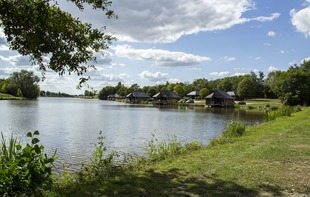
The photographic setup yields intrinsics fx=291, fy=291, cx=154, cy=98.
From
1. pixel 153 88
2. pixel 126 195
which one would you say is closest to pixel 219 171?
pixel 126 195

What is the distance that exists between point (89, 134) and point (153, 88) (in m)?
102

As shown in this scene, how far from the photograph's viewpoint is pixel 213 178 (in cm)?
665

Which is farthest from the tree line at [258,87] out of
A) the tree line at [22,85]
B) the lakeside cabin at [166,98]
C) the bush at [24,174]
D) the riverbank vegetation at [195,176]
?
the bush at [24,174]

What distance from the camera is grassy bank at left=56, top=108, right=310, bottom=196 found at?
5.78 m

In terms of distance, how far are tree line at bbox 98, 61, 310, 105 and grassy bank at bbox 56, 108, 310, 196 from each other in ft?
168

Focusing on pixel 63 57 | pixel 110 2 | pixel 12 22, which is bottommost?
pixel 63 57

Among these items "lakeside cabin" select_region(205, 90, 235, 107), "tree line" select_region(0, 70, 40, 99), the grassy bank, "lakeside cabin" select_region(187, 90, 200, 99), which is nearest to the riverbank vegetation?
the grassy bank

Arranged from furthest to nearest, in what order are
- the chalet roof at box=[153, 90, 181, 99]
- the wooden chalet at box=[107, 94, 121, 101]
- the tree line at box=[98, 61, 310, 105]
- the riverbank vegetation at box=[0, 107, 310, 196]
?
the wooden chalet at box=[107, 94, 121, 101], the chalet roof at box=[153, 90, 181, 99], the tree line at box=[98, 61, 310, 105], the riverbank vegetation at box=[0, 107, 310, 196]

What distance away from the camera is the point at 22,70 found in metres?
110

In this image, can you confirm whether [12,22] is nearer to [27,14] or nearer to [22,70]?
[27,14]

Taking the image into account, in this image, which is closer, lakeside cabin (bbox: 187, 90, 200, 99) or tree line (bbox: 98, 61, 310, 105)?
tree line (bbox: 98, 61, 310, 105)

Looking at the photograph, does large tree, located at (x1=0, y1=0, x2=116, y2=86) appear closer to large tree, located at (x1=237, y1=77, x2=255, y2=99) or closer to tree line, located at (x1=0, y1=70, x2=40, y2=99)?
large tree, located at (x1=237, y1=77, x2=255, y2=99)

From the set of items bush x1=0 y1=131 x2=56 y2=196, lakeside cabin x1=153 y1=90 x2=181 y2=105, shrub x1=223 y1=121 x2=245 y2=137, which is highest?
lakeside cabin x1=153 y1=90 x2=181 y2=105

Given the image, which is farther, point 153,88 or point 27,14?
point 153,88
